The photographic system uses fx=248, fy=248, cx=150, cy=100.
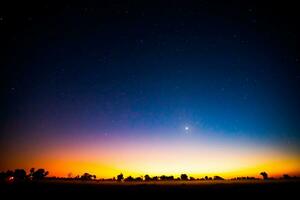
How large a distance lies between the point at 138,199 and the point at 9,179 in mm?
80343

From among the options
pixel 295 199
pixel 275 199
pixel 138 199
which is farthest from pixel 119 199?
pixel 295 199

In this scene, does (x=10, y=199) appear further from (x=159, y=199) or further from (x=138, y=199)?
(x=159, y=199)

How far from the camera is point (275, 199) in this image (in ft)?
103

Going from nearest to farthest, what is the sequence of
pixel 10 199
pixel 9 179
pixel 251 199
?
pixel 10 199 < pixel 251 199 < pixel 9 179

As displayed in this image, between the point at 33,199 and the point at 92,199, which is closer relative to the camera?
the point at 33,199

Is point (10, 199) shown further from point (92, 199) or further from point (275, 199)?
point (275, 199)

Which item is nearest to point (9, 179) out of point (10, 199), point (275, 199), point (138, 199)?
point (10, 199)

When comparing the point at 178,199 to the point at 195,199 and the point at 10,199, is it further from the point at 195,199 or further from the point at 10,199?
the point at 10,199

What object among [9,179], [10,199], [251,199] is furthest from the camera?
[9,179]

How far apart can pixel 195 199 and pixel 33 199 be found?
21.1 meters

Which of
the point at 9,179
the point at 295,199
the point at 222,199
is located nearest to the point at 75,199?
the point at 222,199

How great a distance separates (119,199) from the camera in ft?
111

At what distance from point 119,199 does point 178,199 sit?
813cm

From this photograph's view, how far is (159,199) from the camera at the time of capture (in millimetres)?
34156
